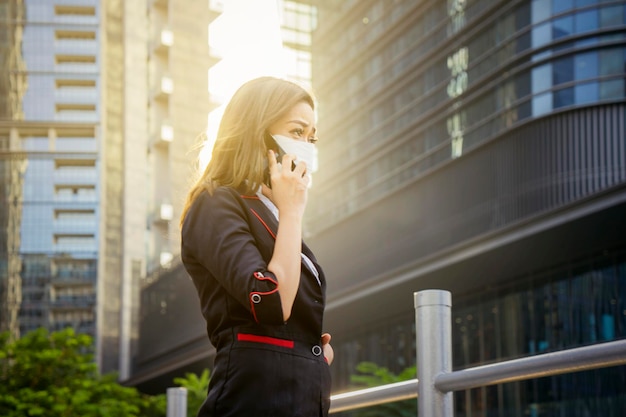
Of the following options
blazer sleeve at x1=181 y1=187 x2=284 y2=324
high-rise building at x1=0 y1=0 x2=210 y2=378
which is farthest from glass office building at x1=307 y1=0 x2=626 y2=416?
high-rise building at x1=0 y1=0 x2=210 y2=378

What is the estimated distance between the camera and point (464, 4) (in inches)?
1300

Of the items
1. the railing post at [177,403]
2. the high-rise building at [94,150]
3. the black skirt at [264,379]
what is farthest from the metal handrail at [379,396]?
the high-rise building at [94,150]

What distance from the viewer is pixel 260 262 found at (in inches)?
87.2

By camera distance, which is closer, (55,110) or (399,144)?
(399,144)

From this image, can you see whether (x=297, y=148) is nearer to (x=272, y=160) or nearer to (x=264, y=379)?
(x=272, y=160)

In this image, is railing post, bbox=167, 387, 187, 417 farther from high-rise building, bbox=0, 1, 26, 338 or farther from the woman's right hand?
high-rise building, bbox=0, 1, 26, 338

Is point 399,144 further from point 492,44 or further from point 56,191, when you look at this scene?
point 56,191

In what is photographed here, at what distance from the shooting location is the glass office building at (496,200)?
25.3 meters

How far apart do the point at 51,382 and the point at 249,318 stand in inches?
1194

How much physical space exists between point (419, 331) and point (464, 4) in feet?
102

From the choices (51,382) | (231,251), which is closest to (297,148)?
(231,251)

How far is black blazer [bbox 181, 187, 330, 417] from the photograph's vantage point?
217cm

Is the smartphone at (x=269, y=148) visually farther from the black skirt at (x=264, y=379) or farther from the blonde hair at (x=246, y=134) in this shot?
the black skirt at (x=264, y=379)

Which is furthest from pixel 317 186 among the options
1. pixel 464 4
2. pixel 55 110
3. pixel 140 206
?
pixel 55 110
